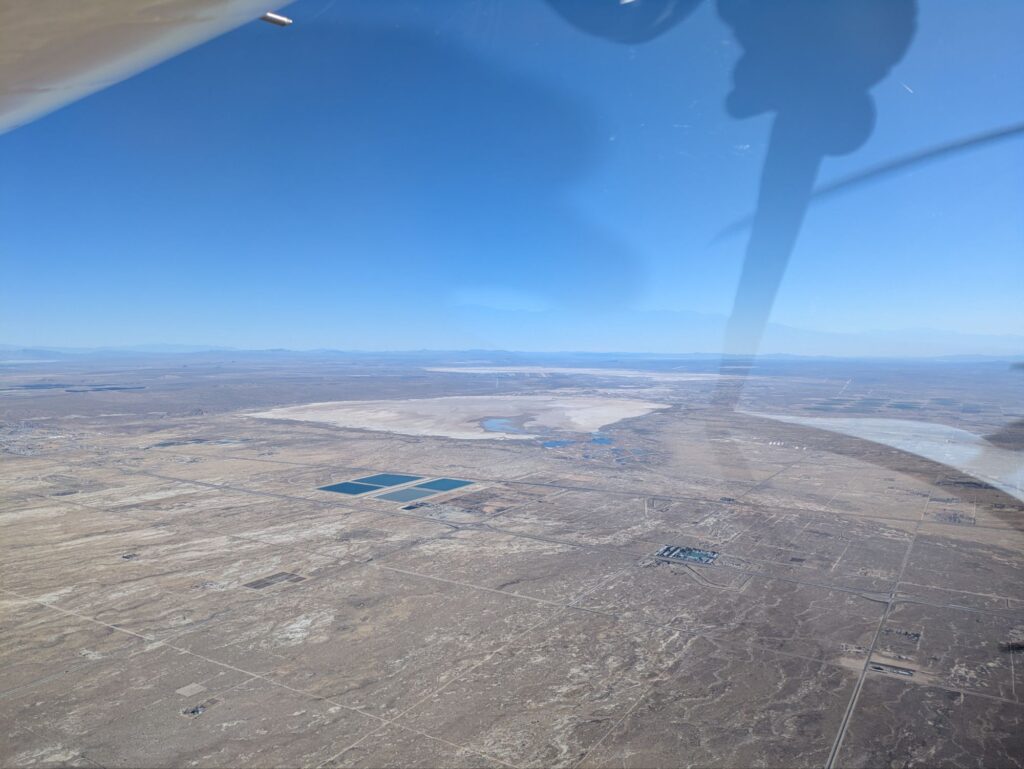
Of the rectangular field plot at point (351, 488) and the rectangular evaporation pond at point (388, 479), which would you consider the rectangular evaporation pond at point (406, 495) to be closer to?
the rectangular field plot at point (351, 488)

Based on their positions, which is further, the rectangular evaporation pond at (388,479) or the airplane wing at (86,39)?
the rectangular evaporation pond at (388,479)

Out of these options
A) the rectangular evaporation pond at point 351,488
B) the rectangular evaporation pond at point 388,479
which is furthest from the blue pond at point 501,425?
the rectangular evaporation pond at point 351,488

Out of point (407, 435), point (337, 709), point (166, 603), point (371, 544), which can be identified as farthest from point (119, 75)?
point (407, 435)

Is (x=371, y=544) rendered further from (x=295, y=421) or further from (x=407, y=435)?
(x=295, y=421)

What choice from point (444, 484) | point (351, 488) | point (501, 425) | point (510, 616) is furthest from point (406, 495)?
point (501, 425)

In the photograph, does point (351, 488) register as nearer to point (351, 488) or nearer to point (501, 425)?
point (351, 488)

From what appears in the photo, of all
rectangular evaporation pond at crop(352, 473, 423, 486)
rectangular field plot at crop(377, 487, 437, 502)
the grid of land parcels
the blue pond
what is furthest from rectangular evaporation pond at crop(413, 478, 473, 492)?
the blue pond
